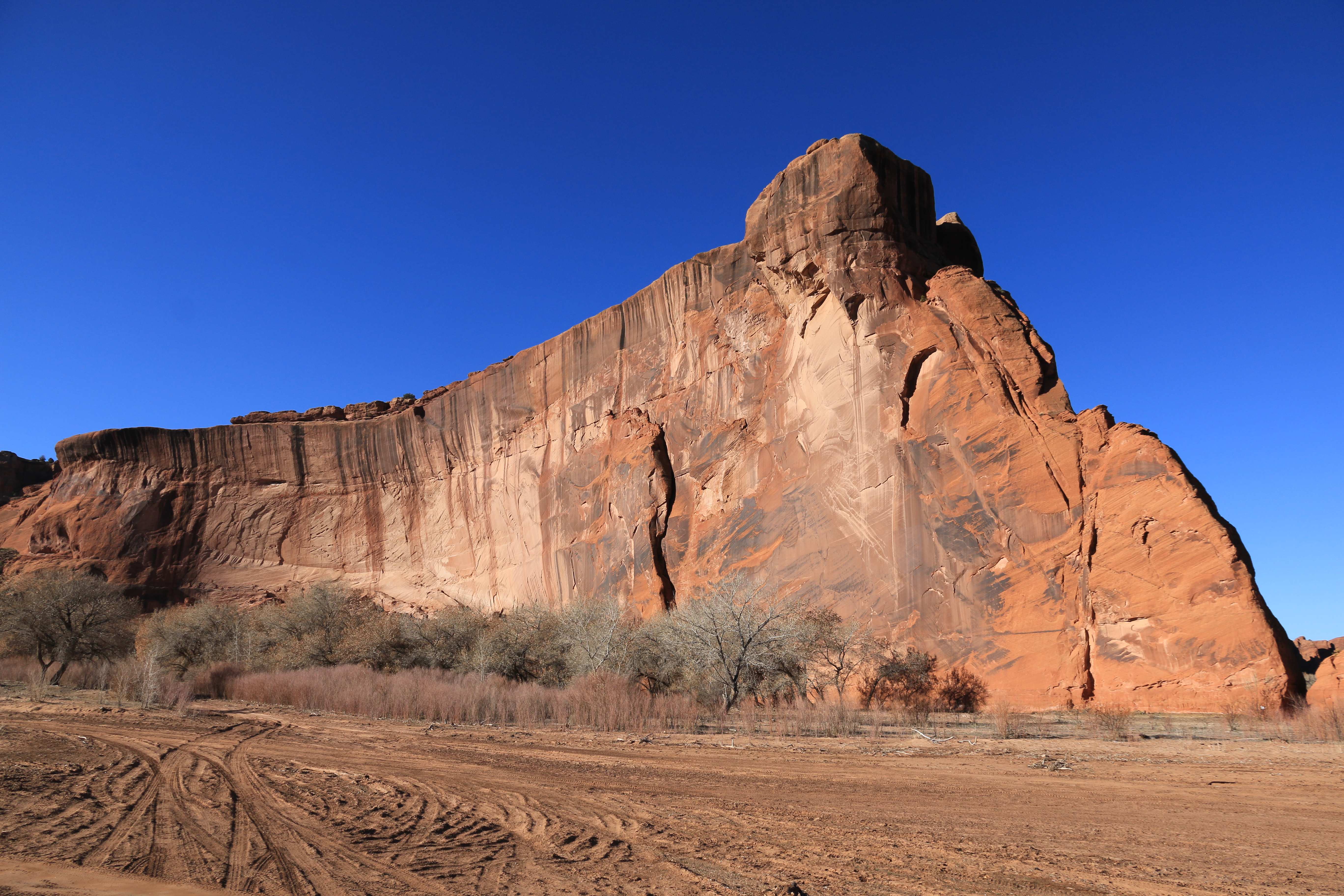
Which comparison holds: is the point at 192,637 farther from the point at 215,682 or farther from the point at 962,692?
the point at 962,692

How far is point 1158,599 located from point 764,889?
17411mm

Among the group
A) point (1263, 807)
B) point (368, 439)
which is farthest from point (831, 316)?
point (368, 439)

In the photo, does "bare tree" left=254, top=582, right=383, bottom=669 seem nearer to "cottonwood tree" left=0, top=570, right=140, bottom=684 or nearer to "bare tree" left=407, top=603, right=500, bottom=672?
"bare tree" left=407, top=603, right=500, bottom=672

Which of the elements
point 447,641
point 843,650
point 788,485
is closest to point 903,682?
point 843,650

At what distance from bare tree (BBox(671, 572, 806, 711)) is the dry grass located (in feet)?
5.86

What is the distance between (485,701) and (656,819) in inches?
468

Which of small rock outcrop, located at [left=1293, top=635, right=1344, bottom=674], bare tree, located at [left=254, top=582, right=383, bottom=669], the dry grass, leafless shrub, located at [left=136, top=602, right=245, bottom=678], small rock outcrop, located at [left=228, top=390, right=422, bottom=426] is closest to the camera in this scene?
the dry grass

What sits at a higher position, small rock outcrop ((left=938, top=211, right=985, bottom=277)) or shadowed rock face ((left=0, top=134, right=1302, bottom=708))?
small rock outcrop ((left=938, top=211, right=985, bottom=277))

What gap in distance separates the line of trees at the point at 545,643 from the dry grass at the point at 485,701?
92.0 inches

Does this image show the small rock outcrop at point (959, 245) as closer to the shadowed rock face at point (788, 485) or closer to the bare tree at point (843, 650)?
the shadowed rock face at point (788, 485)

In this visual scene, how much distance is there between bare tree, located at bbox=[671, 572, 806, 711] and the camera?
19.3 metres

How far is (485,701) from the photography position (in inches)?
683

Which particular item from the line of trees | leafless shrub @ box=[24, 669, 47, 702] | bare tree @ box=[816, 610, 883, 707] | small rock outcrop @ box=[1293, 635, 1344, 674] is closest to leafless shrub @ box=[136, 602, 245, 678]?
the line of trees

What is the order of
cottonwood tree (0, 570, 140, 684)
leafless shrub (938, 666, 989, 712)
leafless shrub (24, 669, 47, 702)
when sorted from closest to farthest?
1. leafless shrub (24, 669, 47, 702)
2. leafless shrub (938, 666, 989, 712)
3. cottonwood tree (0, 570, 140, 684)
